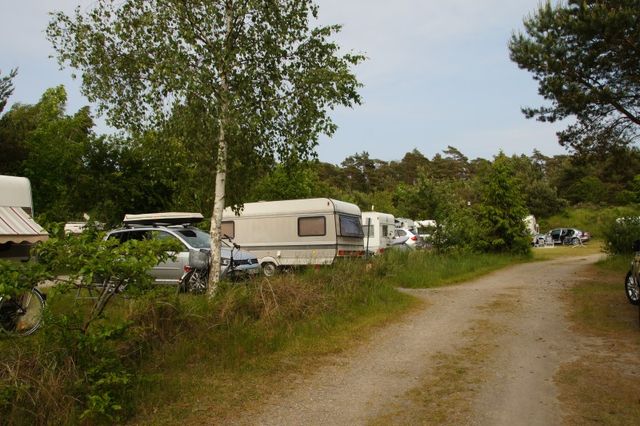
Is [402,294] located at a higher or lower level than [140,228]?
lower

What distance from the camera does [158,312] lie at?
6727 mm

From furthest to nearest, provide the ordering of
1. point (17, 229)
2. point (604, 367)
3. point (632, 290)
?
point (632, 290) → point (17, 229) → point (604, 367)

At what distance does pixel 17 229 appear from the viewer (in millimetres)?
8578

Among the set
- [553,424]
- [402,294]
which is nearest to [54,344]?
[553,424]

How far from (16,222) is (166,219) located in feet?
17.9

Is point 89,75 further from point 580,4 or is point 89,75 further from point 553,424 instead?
point 580,4

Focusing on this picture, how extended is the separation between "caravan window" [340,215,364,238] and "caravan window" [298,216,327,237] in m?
0.58

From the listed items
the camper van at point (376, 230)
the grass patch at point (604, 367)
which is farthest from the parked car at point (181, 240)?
the camper van at point (376, 230)

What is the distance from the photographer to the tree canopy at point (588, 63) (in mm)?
12102

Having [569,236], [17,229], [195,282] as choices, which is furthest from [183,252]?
[569,236]

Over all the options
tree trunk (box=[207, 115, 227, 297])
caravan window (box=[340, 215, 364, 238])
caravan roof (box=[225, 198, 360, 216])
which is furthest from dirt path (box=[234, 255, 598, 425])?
caravan roof (box=[225, 198, 360, 216])

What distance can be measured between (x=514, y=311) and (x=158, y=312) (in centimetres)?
642

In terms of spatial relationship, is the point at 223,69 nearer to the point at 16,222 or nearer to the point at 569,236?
the point at 16,222

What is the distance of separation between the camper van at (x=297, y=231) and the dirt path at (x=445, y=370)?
248 inches
